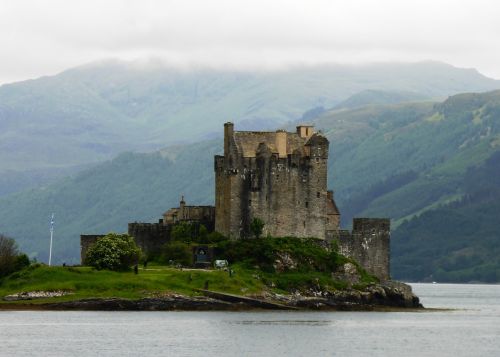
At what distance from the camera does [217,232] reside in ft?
514

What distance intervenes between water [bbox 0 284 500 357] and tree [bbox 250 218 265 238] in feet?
39.3

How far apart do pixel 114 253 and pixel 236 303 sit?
42.7 ft

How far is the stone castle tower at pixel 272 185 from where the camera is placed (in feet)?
504

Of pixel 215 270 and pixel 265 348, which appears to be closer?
pixel 265 348

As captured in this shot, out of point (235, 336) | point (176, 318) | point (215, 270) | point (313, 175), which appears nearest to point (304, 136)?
point (313, 175)

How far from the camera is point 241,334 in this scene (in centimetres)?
12312

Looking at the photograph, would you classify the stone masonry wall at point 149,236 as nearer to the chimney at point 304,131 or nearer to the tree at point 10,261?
the tree at point 10,261

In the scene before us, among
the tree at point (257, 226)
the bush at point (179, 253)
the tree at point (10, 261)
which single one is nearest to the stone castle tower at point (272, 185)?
the tree at point (257, 226)

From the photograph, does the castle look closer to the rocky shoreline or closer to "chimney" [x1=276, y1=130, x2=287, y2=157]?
"chimney" [x1=276, y1=130, x2=287, y2=157]

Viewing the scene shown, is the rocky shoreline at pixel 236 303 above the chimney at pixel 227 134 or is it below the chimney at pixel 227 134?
below

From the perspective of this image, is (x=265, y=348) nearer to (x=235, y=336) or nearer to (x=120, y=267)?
(x=235, y=336)

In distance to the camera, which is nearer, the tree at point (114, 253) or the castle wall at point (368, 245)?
the tree at point (114, 253)

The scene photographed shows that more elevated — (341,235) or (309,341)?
(341,235)

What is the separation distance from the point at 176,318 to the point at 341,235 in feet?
93.2
